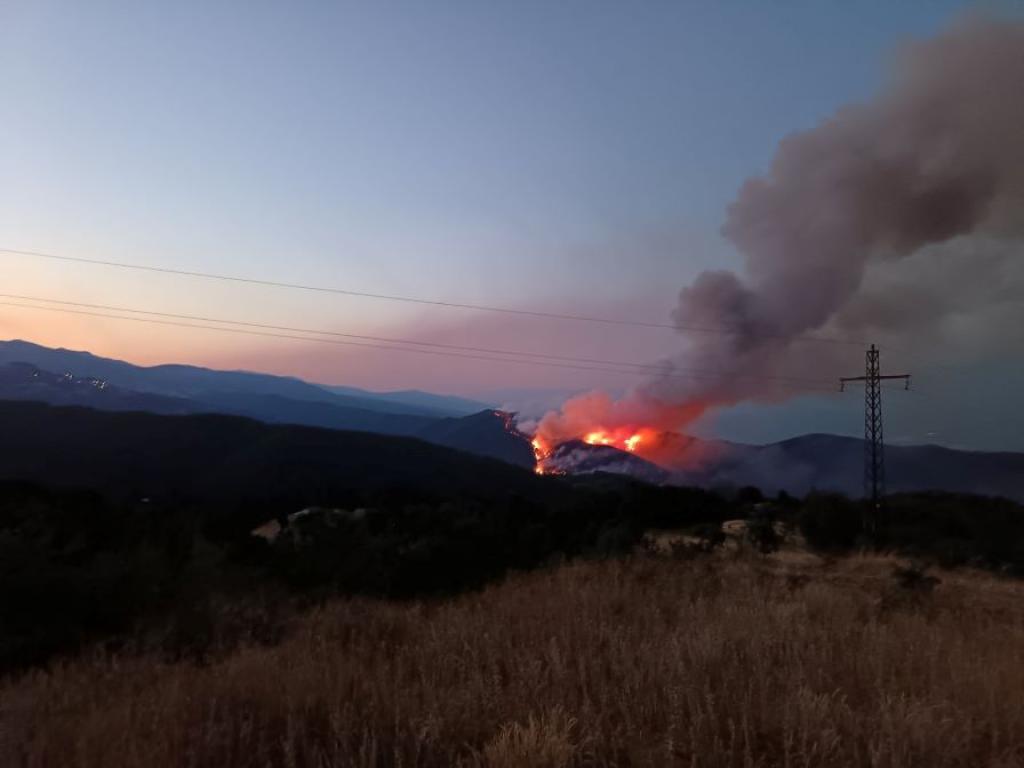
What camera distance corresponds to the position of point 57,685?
229 inches

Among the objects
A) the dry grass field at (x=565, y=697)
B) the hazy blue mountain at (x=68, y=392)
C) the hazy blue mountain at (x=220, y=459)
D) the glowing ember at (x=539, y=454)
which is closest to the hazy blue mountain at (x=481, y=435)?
the glowing ember at (x=539, y=454)

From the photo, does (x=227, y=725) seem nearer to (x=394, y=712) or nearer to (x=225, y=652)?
(x=394, y=712)

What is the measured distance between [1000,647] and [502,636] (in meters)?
4.67

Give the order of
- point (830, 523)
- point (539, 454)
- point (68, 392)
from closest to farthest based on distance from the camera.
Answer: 1. point (830, 523)
2. point (539, 454)
3. point (68, 392)

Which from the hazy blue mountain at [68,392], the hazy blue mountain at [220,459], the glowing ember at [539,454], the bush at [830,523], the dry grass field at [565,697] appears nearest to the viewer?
the dry grass field at [565,697]

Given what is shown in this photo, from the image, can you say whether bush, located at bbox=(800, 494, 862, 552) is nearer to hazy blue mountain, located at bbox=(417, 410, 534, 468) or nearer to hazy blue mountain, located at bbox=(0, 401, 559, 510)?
hazy blue mountain, located at bbox=(0, 401, 559, 510)

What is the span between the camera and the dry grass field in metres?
3.80

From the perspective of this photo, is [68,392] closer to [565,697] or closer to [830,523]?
[830,523]

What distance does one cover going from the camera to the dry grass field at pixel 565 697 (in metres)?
3.80

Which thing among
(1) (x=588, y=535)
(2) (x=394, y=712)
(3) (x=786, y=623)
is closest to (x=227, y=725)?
(2) (x=394, y=712)

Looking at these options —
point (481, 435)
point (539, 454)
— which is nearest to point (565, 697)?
point (539, 454)

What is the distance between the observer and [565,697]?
468 cm

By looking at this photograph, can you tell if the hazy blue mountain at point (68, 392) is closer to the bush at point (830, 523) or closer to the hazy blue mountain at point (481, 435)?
the hazy blue mountain at point (481, 435)

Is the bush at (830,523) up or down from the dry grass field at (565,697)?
down
